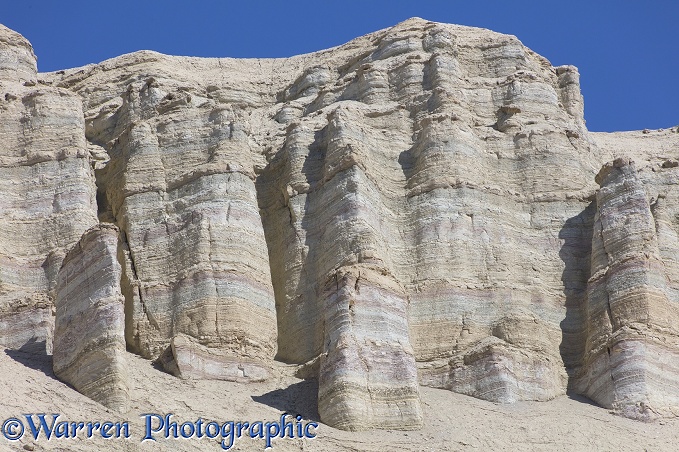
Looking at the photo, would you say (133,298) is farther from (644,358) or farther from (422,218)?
(644,358)

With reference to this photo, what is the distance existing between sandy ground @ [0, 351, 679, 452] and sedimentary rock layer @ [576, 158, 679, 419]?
798 mm

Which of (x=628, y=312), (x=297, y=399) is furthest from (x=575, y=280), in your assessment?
(x=297, y=399)

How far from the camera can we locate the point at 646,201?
52.3 metres

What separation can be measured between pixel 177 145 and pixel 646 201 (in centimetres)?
1407

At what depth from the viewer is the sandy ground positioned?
43.2 metres

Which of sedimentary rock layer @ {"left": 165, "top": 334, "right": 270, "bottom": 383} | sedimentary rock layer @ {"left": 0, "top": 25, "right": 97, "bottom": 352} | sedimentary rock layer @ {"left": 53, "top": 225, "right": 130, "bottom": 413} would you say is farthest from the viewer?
sedimentary rock layer @ {"left": 0, "top": 25, "right": 97, "bottom": 352}

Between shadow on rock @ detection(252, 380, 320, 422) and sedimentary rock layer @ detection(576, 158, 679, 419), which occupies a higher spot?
sedimentary rock layer @ detection(576, 158, 679, 419)

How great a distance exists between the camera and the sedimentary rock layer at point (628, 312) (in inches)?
1902

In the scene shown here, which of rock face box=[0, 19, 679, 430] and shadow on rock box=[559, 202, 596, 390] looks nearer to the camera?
rock face box=[0, 19, 679, 430]

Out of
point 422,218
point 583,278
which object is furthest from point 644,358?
point 422,218

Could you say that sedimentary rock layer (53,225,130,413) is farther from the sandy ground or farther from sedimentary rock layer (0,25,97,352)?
sedimentary rock layer (0,25,97,352)

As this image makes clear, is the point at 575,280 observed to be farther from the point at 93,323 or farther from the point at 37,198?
the point at 37,198

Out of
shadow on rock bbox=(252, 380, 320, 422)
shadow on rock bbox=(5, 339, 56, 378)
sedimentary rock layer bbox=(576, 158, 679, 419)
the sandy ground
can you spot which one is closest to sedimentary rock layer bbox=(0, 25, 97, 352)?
shadow on rock bbox=(5, 339, 56, 378)

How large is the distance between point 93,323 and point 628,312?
15.0 meters
